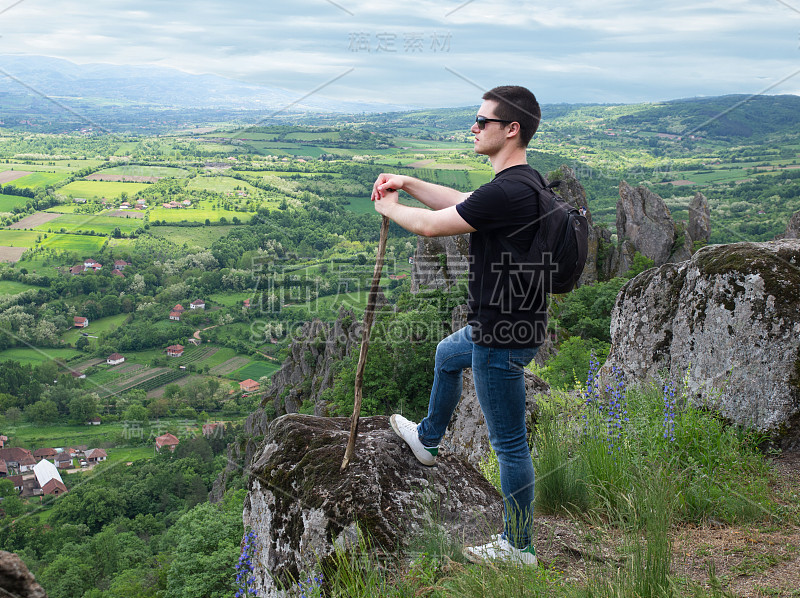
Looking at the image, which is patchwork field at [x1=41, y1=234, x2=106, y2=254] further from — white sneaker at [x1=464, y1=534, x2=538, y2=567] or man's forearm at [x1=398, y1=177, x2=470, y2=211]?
white sneaker at [x1=464, y1=534, x2=538, y2=567]

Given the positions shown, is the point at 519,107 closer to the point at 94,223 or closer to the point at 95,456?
the point at 95,456

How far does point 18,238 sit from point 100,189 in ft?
58.6

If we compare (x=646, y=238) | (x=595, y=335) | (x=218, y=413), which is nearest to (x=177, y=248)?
(x=218, y=413)

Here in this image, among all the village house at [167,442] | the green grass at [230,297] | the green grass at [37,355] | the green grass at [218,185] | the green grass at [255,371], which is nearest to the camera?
the village house at [167,442]

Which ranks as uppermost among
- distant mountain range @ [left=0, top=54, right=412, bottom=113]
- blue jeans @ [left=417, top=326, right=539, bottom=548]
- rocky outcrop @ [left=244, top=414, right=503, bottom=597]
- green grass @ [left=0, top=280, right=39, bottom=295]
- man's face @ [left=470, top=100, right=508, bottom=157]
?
distant mountain range @ [left=0, top=54, right=412, bottom=113]

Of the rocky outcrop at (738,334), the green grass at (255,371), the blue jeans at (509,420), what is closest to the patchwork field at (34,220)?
the green grass at (255,371)

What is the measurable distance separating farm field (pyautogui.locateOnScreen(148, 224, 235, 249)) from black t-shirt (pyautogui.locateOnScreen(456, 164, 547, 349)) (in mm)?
91422

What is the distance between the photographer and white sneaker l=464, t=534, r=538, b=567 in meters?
2.96

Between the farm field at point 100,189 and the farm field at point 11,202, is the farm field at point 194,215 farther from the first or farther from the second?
the farm field at point 11,202

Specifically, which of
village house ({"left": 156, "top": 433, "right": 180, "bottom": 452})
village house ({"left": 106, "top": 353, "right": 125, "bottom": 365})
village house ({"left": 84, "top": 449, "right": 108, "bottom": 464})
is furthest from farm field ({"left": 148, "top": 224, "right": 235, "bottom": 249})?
village house ({"left": 84, "top": 449, "right": 108, "bottom": 464})

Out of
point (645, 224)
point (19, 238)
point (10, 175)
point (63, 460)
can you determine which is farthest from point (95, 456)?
point (10, 175)

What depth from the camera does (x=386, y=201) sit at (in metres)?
3.39

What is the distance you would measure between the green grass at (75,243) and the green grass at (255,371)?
1481 inches

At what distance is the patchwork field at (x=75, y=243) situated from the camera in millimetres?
83500
